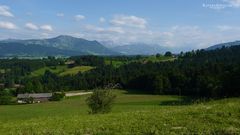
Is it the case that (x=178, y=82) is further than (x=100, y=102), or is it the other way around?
(x=178, y=82)

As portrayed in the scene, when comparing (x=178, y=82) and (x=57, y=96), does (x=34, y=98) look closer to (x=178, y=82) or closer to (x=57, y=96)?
(x=57, y=96)

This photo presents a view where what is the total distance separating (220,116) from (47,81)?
586 feet

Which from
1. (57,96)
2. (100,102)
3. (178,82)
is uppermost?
(100,102)

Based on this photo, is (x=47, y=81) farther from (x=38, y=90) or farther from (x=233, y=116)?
(x=233, y=116)

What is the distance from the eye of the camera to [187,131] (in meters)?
12.0

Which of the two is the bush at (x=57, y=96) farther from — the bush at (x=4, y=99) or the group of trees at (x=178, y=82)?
the group of trees at (x=178, y=82)

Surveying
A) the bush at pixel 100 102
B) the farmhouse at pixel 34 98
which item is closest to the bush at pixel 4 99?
the farmhouse at pixel 34 98

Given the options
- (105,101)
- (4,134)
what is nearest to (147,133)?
(4,134)

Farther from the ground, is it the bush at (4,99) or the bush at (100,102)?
the bush at (100,102)

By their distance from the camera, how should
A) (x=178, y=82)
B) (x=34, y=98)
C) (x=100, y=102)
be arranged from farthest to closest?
(x=34, y=98), (x=178, y=82), (x=100, y=102)

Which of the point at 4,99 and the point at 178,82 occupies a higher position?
the point at 178,82

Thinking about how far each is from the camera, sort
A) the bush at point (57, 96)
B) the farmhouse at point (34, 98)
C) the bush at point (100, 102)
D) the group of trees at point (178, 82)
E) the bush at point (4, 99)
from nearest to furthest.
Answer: the bush at point (100, 102), the group of trees at point (178, 82), the bush at point (4, 99), the bush at point (57, 96), the farmhouse at point (34, 98)

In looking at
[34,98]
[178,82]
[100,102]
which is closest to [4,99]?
[34,98]

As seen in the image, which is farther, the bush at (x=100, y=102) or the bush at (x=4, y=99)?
the bush at (x=4, y=99)
